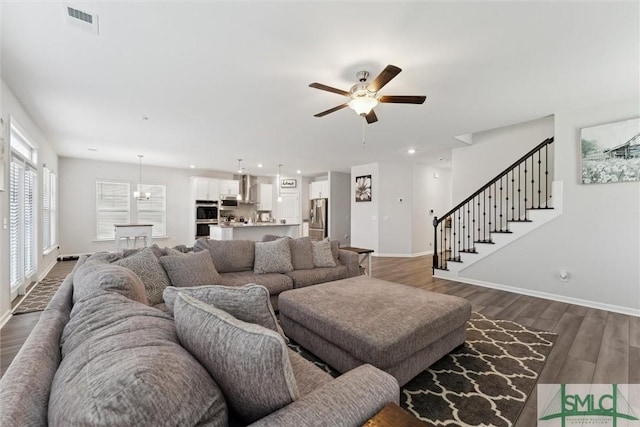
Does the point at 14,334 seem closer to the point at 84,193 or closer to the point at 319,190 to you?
the point at 84,193

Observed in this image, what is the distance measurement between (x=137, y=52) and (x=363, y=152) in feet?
15.2

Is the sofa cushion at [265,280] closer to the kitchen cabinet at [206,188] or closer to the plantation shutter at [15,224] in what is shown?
the plantation shutter at [15,224]

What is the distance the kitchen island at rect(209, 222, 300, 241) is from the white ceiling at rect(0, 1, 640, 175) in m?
2.19

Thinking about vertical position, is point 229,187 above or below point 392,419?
above

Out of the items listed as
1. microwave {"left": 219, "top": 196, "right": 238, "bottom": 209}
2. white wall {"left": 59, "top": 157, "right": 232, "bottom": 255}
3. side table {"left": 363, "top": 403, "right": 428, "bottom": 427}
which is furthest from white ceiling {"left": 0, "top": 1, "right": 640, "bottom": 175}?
microwave {"left": 219, "top": 196, "right": 238, "bottom": 209}

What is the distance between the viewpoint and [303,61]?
2535 millimetres

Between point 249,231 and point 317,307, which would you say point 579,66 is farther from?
point 249,231

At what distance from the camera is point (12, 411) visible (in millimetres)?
658

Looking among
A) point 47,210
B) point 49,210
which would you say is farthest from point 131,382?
point 49,210

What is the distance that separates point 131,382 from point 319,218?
871 cm

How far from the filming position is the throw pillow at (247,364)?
81 cm

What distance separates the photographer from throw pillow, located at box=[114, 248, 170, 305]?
236 centimetres

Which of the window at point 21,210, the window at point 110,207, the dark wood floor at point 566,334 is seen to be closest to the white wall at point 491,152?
the dark wood floor at point 566,334

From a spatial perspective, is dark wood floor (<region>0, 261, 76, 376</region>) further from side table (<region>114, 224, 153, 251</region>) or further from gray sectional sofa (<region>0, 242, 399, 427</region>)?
side table (<region>114, 224, 153, 251</region>)
